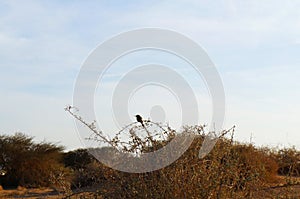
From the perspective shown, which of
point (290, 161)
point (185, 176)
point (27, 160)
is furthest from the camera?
point (27, 160)

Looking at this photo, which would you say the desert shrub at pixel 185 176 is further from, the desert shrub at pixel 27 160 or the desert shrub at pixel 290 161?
the desert shrub at pixel 27 160

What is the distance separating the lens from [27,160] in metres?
28.9

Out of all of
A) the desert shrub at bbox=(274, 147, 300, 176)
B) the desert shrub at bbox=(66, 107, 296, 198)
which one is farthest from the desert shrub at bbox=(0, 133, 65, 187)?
the desert shrub at bbox=(66, 107, 296, 198)

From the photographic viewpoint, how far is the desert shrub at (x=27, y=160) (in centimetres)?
2756

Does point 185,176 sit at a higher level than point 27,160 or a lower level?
lower

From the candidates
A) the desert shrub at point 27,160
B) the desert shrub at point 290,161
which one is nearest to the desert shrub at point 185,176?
the desert shrub at point 290,161

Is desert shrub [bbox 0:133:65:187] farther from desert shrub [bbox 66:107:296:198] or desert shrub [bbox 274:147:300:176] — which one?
desert shrub [bbox 66:107:296:198]

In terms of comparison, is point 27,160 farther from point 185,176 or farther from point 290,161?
point 185,176

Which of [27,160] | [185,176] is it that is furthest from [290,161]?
[27,160]

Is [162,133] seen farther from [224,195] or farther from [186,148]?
[224,195]

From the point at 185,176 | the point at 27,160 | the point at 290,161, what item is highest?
the point at 27,160

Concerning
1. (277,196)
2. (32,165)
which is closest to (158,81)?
(277,196)

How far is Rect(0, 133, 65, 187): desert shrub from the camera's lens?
27562 mm

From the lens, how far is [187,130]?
7.33 metres
